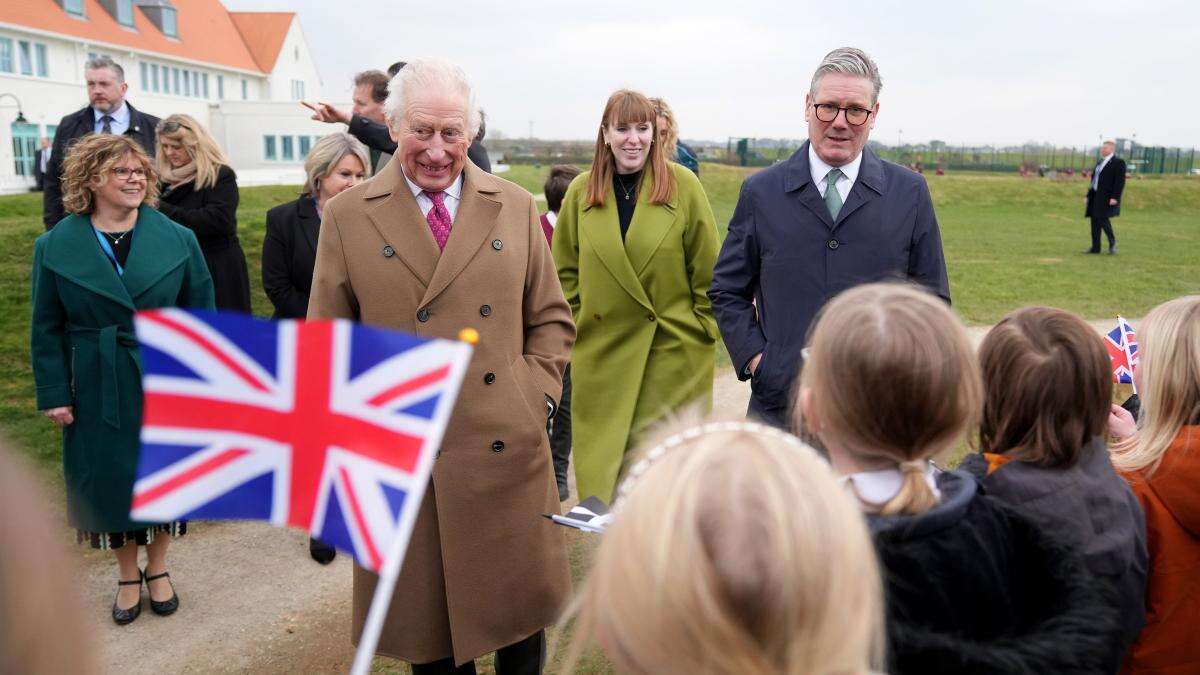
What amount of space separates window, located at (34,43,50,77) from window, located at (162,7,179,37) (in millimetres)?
11503

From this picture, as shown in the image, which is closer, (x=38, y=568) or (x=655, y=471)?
(x=38, y=568)

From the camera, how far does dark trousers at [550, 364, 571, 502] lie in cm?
615

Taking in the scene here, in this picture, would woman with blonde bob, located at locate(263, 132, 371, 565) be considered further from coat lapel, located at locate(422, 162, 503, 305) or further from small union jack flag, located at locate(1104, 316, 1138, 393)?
small union jack flag, located at locate(1104, 316, 1138, 393)

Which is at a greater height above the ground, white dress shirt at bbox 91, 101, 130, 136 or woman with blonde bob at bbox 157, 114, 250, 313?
white dress shirt at bbox 91, 101, 130, 136

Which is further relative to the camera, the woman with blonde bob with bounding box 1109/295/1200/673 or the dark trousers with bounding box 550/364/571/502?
the dark trousers with bounding box 550/364/571/502

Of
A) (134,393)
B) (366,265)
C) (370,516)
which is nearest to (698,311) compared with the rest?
(366,265)

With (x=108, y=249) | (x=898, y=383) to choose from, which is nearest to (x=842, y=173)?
(x=898, y=383)

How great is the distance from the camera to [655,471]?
4.82 ft

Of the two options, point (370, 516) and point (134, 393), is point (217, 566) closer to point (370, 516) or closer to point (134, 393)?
point (134, 393)

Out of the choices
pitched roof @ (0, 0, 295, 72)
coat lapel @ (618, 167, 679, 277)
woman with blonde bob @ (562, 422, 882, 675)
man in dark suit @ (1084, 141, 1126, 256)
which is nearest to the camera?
woman with blonde bob @ (562, 422, 882, 675)

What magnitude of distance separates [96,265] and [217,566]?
165 centimetres

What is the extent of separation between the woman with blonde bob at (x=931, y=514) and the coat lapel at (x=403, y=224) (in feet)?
5.29

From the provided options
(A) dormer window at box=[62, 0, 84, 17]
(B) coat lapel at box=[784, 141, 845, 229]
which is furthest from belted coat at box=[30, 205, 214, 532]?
(A) dormer window at box=[62, 0, 84, 17]

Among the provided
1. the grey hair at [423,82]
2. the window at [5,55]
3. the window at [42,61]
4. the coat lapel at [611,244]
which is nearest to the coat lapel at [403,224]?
the grey hair at [423,82]
